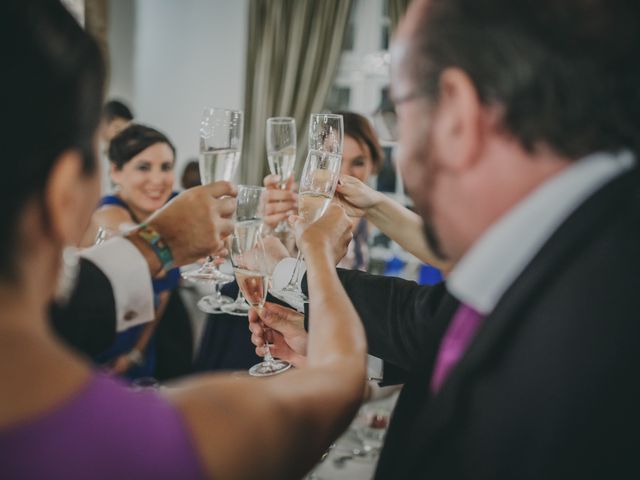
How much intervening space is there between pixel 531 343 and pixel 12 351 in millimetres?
559

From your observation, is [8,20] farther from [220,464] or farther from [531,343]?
[531,343]

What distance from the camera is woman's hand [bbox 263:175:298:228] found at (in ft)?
6.02

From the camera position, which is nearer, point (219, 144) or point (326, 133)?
point (219, 144)

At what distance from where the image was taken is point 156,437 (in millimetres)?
613

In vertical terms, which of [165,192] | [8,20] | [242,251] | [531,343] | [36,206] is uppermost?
[8,20]

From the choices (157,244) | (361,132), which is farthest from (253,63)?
(157,244)

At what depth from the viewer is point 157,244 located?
3.83 ft

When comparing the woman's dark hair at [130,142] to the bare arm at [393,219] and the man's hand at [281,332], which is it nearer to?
the bare arm at [393,219]

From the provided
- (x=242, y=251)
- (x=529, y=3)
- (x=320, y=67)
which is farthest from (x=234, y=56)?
(x=529, y=3)

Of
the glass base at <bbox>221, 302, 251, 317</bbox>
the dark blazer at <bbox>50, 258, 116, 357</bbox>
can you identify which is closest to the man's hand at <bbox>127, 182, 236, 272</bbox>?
the dark blazer at <bbox>50, 258, 116, 357</bbox>

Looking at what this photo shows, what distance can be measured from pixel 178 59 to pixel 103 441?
5.78 metres

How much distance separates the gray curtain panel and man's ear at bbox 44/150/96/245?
4.84 metres

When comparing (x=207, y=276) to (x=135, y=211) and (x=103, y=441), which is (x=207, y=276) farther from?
(x=135, y=211)

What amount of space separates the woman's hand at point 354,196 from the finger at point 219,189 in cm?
54
